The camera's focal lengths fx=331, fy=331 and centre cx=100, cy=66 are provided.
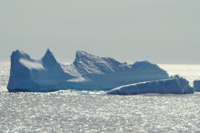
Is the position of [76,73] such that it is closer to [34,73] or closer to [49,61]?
[49,61]

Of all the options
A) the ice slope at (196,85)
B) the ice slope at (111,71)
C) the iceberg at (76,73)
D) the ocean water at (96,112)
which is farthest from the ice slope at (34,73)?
the ice slope at (196,85)

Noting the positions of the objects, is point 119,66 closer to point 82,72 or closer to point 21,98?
point 82,72

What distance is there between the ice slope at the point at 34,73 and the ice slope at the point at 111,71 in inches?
112

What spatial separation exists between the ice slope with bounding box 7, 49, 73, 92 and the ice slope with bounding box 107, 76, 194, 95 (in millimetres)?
6115

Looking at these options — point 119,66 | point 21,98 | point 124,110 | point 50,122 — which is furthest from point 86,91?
point 50,122

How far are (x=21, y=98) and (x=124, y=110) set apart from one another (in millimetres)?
11282

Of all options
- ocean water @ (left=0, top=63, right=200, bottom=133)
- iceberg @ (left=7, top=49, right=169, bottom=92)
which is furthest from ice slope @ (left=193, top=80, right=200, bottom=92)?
iceberg @ (left=7, top=49, right=169, bottom=92)

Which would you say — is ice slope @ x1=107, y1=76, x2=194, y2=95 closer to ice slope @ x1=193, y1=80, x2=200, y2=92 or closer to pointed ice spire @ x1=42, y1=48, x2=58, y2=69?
ice slope @ x1=193, y1=80, x2=200, y2=92

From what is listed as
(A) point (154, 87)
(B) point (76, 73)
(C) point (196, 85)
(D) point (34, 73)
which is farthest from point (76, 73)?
(C) point (196, 85)

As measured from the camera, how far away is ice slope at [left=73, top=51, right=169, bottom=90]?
125 ft

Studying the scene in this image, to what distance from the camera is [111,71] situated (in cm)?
3875

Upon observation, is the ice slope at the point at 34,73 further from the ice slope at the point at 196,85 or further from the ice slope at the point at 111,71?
the ice slope at the point at 196,85

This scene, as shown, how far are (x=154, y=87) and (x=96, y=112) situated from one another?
1114cm

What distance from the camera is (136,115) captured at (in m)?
26.5
